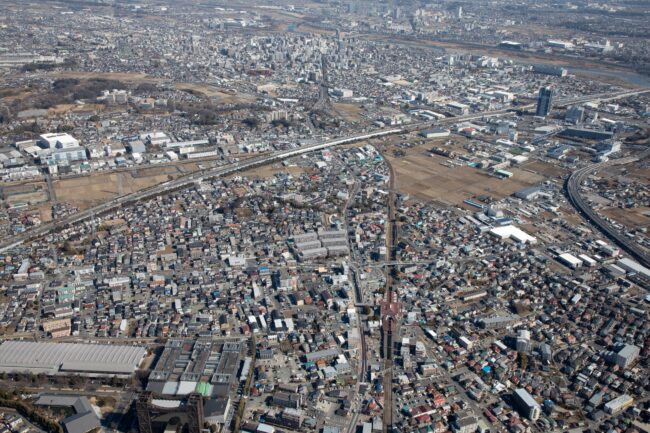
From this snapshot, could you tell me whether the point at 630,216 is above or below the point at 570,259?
below

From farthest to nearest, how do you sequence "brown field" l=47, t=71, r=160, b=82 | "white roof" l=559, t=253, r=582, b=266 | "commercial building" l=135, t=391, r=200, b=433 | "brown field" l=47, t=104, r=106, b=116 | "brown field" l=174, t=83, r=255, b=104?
"brown field" l=47, t=71, r=160, b=82, "brown field" l=174, t=83, r=255, b=104, "brown field" l=47, t=104, r=106, b=116, "white roof" l=559, t=253, r=582, b=266, "commercial building" l=135, t=391, r=200, b=433

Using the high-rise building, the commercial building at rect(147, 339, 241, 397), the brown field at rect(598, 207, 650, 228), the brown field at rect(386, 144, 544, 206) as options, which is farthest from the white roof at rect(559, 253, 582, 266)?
the high-rise building

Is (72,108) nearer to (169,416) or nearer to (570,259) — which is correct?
(169,416)

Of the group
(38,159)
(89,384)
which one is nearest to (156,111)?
(38,159)

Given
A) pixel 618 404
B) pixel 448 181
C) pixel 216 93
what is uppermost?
pixel 216 93

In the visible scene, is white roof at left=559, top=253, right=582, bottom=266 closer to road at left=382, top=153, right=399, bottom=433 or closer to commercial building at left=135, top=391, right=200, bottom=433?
road at left=382, top=153, right=399, bottom=433

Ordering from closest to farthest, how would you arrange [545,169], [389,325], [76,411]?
[76,411] → [389,325] → [545,169]

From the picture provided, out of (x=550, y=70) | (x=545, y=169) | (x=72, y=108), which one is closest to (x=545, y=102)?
(x=545, y=169)
